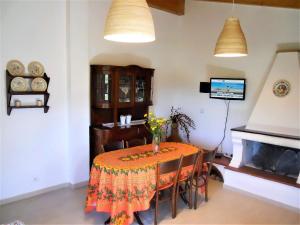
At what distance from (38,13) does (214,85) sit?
322 centimetres

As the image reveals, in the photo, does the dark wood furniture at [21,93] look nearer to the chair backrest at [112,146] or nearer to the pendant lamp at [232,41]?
the chair backrest at [112,146]

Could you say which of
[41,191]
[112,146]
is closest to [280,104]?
→ [112,146]

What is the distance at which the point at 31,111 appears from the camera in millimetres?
3742

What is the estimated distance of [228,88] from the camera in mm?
4875

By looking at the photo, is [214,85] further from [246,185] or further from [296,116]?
[246,185]

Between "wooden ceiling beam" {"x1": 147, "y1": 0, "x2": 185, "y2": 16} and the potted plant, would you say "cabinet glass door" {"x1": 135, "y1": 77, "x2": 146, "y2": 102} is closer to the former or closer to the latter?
the potted plant

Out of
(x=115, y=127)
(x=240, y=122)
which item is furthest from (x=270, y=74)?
(x=115, y=127)

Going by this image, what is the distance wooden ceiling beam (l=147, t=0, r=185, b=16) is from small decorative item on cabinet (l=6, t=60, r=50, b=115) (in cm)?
237

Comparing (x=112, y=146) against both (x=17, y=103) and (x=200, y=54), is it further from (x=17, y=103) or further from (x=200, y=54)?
(x=200, y=54)

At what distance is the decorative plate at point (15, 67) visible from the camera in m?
3.47

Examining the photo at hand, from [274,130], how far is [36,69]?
3571 millimetres

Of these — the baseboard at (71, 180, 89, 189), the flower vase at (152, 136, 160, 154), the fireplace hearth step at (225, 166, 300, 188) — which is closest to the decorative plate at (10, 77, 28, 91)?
the baseboard at (71, 180, 89, 189)

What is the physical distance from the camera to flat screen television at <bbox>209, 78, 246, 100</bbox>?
4.71 meters

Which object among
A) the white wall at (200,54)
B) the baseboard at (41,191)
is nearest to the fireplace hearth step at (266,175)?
the white wall at (200,54)
